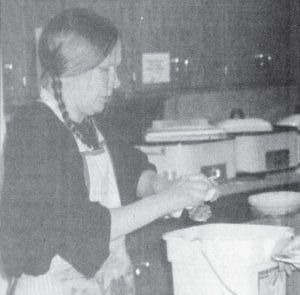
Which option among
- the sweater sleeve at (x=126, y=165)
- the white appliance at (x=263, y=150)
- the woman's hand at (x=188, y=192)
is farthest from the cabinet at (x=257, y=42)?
the woman's hand at (x=188, y=192)

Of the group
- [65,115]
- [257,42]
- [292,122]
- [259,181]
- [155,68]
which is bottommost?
[259,181]

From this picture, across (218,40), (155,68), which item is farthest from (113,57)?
(218,40)

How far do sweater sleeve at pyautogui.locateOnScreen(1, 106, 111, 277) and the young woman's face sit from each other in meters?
0.18

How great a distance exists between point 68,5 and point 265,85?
139 centimetres

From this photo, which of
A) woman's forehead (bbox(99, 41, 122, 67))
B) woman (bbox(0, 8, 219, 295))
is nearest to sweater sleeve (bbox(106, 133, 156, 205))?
woman (bbox(0, 8, 219, 295))

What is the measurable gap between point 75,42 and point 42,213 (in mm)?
418

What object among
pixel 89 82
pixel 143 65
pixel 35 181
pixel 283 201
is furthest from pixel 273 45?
pixel 35 181

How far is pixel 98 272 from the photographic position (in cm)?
177

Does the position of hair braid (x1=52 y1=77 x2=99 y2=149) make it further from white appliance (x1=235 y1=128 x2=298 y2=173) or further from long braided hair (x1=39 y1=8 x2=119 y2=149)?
white appliance (x1=235 y1=128 x2=298 y2=173)

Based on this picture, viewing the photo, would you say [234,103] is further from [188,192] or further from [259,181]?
[188,192]

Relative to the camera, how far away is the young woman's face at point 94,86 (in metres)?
1.69

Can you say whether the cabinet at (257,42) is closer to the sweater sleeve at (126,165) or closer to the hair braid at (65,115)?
the sweater sleeve at (126,165)

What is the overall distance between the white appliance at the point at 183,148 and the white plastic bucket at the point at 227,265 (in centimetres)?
149

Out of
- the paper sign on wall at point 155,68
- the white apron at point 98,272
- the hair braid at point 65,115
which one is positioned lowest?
the white apron at point 98,272
